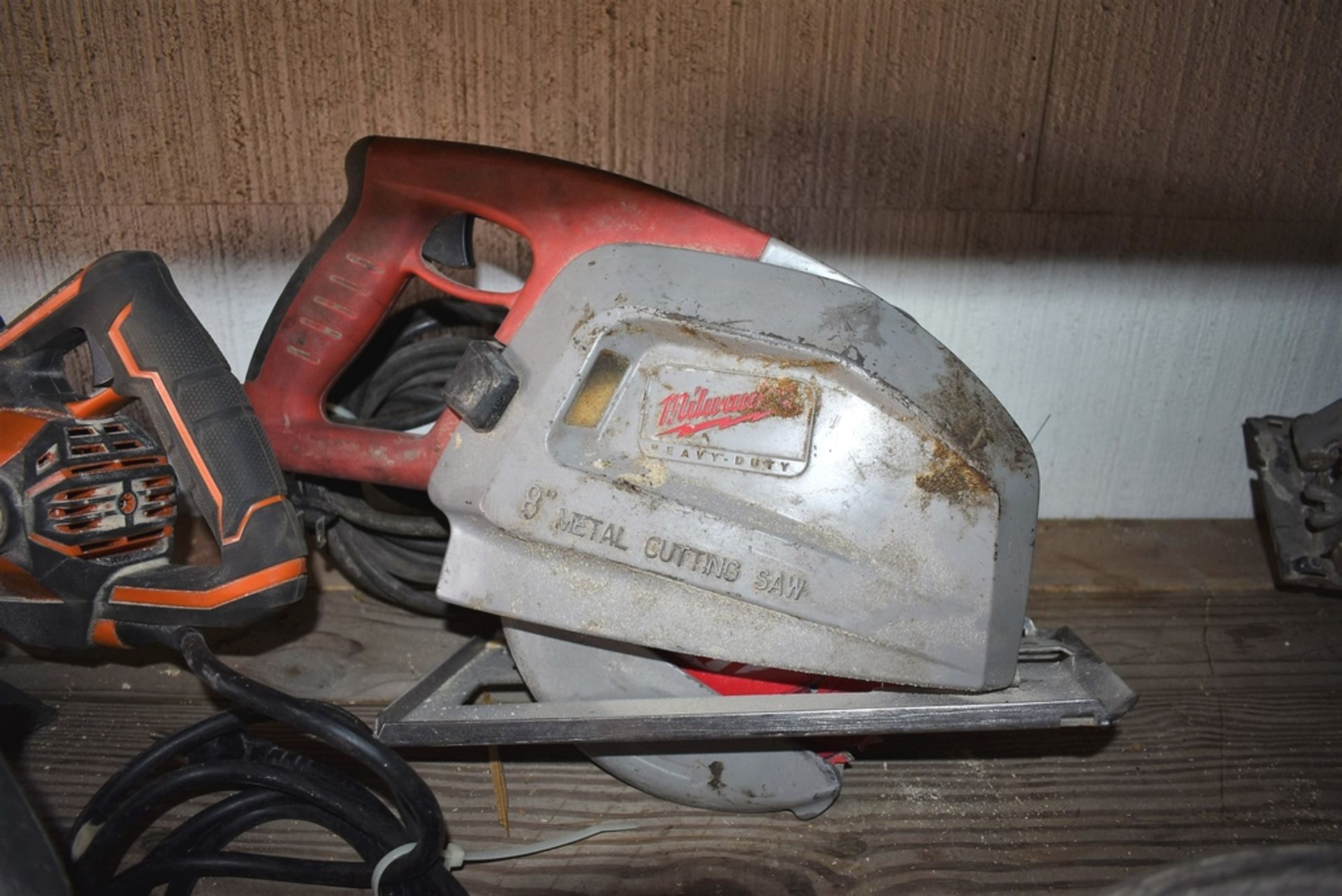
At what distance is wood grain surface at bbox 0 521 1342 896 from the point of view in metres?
0.92

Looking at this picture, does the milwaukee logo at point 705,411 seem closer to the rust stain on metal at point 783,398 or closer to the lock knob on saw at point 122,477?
the rust stain on metal at point 783,398

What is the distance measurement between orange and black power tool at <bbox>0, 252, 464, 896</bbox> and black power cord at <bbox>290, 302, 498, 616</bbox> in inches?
9.7

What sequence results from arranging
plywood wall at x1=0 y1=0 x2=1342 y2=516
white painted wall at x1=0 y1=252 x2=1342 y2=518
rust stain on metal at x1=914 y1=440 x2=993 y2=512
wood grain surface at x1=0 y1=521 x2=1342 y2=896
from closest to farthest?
rust stain on metal at x1=914 y1=440 x2=993 y2=512 < wood grain surface at x1=0 y1=521 x2=1342 y2=896 < plywood wall at x1=0 y1=0 x2=1342 y2=516 < white painted wall at x1=0 y1=252 x2=1342 y2=518

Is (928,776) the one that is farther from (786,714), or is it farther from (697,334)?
(697,334)

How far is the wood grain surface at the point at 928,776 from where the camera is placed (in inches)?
36.4

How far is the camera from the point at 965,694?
0.85 meters

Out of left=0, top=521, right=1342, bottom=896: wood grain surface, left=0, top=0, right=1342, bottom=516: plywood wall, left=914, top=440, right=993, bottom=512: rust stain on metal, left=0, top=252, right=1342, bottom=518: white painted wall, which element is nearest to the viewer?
left=914, top=440, right=993, bottom=512: rust stain on metal

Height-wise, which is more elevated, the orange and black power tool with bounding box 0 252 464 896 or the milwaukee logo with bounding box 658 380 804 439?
the milwaukee logo with bounding box 658 380 804 439

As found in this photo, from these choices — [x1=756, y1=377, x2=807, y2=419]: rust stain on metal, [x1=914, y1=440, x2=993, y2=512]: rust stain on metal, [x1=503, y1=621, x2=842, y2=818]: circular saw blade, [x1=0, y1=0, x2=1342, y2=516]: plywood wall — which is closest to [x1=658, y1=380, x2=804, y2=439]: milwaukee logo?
[x1=756, y1=377, x2=807, y2=419]: rust stain on metal

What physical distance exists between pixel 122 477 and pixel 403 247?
1.22ft

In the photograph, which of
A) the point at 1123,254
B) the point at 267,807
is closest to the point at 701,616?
the point at 267,807

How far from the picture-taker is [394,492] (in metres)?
1.21

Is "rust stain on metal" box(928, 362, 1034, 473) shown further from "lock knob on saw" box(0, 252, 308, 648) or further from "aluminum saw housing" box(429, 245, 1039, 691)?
Result: "lock knob on saw" box(0, 252, 308, 648)

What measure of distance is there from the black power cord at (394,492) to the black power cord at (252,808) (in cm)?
27
